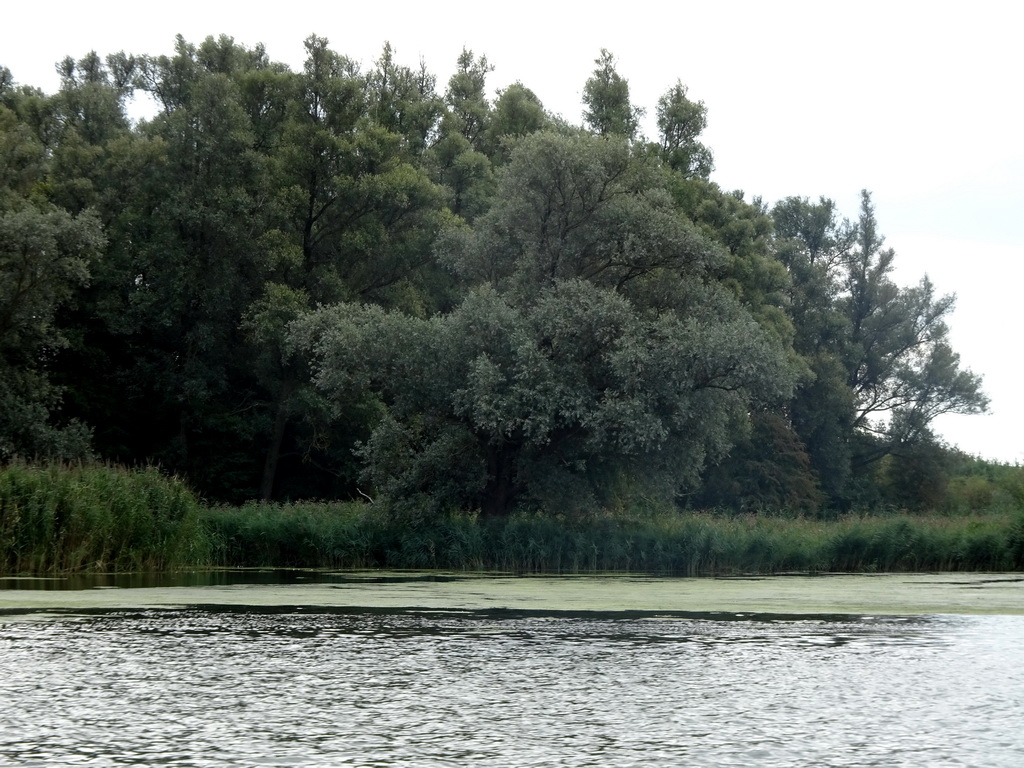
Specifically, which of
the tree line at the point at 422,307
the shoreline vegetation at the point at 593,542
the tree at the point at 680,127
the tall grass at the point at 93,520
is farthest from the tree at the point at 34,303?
the tree at the point at 680,127

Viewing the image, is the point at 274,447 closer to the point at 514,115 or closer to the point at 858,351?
the point at 514,115

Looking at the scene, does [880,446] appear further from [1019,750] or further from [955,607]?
[1019,750]

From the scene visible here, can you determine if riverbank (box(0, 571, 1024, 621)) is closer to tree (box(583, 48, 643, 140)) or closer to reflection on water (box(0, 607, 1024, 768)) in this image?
reflection on water (box(0, 607, 1024, 768))

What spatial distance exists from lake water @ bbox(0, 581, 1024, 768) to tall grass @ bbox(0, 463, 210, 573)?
843 centimetres

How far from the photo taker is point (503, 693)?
785 cm

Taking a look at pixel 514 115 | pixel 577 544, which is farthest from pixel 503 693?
pixel 514 115

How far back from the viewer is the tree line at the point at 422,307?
30.5m

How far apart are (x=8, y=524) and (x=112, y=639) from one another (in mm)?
10805

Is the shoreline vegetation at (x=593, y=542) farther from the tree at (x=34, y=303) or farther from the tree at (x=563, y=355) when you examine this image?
the tree at (x=34, y=303)

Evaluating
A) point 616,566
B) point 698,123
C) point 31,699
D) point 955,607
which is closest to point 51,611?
point 31,699

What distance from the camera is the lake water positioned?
6.09m

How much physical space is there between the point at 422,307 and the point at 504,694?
36669 millimetres

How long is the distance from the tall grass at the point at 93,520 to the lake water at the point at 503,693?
8434mm

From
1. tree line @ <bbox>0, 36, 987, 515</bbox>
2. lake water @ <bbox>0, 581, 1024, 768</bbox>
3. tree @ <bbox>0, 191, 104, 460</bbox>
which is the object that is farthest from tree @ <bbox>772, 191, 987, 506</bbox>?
lake water @ <bbox>0, 581, 1024, 768</bbox>
